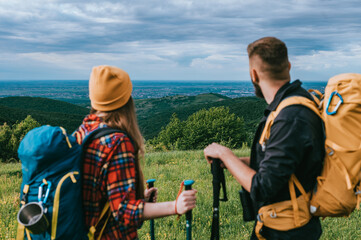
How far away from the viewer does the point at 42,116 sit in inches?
4648

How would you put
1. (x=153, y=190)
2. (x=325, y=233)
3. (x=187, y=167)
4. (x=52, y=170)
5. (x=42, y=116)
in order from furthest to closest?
1. (x=42, y=116)
2. (x=187, y=167)
3. (x=325, y=233)
4. (x=153, y=190)
5. (x=52, y=170)

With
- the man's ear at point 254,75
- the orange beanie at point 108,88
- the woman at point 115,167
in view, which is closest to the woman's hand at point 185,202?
the woman at point 115,167

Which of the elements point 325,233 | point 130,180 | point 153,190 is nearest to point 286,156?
→ point 130,180

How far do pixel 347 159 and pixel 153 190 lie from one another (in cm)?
167

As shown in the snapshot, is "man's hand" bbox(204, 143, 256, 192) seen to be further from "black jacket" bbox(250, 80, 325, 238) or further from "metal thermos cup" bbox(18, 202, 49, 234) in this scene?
"metal thermos cup" bbox(18, 202, 49, 234)

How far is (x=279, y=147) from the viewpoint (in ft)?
6.53

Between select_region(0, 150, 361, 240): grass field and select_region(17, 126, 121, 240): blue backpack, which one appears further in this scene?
select_region(0, 150, 361, 240): grass field

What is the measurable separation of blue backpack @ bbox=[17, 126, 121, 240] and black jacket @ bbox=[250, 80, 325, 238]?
1.29 meters

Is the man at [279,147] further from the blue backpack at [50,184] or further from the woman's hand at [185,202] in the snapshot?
the blue backpack at [50,184]

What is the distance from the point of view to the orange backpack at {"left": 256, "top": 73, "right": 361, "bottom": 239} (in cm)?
200

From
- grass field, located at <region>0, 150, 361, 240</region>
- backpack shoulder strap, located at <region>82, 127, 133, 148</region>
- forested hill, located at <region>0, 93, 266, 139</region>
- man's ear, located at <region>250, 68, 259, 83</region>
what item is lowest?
forested hill, located at <region>0, 93, 266, 139</region>

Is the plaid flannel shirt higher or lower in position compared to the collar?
lower

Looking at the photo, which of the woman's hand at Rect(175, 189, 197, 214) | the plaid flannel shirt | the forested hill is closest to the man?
the woman's hand at Rect(175, 189, 197, 214)

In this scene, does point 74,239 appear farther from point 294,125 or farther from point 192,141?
point 192,141
